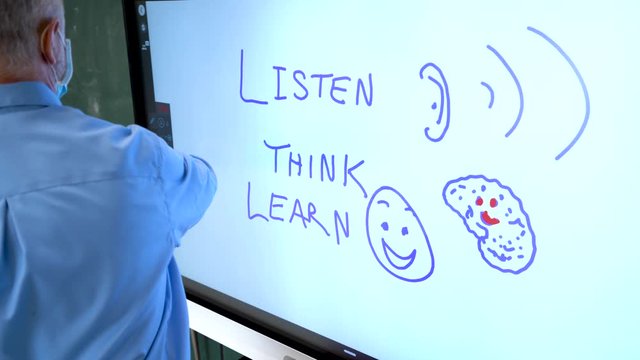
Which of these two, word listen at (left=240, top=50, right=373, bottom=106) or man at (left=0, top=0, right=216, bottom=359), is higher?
word listen at (left=240, top=50, right=373, bottom=106)

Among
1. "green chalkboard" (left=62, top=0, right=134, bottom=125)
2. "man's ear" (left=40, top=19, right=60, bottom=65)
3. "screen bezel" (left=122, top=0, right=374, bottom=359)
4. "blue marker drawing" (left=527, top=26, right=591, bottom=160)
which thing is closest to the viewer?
"blue marker drawing" (left=527, top=26, right=591, bottom=160)

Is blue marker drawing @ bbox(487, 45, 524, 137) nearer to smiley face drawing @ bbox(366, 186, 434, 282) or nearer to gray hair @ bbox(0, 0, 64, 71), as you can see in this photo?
smiley face drawing @ bbox(366, 186, 434, 282)

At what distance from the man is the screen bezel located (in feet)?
0.83

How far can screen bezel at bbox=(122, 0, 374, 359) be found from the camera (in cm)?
79

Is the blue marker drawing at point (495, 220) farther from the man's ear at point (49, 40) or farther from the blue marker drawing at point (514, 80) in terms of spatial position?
the man's ear at point (49, 40)

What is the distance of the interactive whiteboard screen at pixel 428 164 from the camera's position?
0.49 meters

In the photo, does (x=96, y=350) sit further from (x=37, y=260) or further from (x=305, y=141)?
(x=305, y=141)

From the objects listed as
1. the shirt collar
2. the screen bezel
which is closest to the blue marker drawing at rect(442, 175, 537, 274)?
the screen bezel

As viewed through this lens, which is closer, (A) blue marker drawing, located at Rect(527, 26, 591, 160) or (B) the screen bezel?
(A) blue marker drawing, located at Rect(527, 26, 591, 160)

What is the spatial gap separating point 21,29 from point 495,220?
0.58 meters

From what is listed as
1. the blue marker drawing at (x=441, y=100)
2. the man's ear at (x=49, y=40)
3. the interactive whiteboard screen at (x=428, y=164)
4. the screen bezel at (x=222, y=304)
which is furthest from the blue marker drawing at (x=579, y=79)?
the man's ear at (x=49, y=40)

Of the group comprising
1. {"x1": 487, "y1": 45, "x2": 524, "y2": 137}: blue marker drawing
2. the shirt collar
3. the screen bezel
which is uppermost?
{"x1": 487, "y1": 45, "x2": 524, "y2": 137}: blue marker drawing

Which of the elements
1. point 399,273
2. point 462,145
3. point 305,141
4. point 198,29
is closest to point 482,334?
point 399,273

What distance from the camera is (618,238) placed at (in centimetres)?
49
